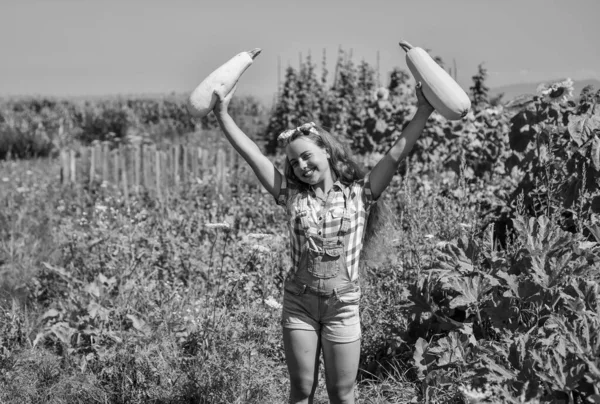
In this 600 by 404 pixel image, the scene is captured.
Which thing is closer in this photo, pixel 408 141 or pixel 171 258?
→ pixel 408 141

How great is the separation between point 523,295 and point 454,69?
34.8ft

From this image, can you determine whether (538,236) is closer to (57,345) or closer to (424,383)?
(424,383)

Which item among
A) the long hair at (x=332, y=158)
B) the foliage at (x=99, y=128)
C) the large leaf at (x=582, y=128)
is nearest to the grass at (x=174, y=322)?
the large leaf at (x=582, y=128)

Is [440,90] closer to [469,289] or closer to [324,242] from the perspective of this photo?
[324,242]

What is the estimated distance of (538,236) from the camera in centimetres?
284

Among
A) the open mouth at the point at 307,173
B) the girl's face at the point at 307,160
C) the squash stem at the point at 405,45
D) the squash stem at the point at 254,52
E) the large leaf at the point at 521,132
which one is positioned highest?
the squash stem at the point at 405,45

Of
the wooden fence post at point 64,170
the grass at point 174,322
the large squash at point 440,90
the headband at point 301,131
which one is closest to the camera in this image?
the large squash at point 440,90

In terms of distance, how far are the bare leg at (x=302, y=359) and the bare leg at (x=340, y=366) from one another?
0.05 meters

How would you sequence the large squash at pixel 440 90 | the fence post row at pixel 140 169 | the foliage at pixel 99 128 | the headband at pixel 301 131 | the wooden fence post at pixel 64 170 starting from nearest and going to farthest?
the large squash at pixel 440 90
the headband at pixel 301 131
the fence post row at pixel 140 169
the wooden fence post at pixel 64 170
the foliage at pixel 99 128

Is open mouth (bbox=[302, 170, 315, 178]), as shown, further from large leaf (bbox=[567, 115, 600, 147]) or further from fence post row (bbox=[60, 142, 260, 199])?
fence post row (bbox=[60, 142, 260, 199])

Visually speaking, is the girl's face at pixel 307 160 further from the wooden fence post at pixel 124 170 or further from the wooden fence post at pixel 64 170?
the wooden fence post at pixel 64 170

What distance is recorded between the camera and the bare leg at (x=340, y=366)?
7.88ft

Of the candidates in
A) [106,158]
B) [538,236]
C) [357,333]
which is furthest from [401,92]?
[357,333]

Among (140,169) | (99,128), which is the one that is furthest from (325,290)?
(99,128)
